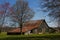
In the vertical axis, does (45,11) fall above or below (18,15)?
below

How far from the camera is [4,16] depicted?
2635 inches

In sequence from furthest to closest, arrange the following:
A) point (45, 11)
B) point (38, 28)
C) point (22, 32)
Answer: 1. point (38, 28)
2. point (22, 32)
3. point (45, 11)

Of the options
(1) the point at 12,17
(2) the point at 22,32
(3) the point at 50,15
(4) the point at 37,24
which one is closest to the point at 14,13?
(1) the point at 12,17

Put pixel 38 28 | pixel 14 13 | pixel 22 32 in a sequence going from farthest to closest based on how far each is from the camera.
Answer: pixel 38 28
pixel 22 32
pixel 14 13

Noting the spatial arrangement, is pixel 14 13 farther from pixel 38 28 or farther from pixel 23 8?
pixel 38 28

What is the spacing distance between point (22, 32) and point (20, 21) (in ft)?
29.5

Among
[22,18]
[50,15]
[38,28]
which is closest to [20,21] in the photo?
[22,18]

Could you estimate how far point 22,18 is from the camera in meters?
67.9

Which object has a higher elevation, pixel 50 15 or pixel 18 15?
pixel 18 15

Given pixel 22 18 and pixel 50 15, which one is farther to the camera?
pixel 22 18

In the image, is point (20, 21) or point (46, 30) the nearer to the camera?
point (20, 21)

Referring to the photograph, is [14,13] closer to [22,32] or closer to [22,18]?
[22,18]

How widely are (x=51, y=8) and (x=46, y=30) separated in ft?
175

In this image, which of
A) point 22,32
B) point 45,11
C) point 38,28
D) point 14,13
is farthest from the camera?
point 38,28
